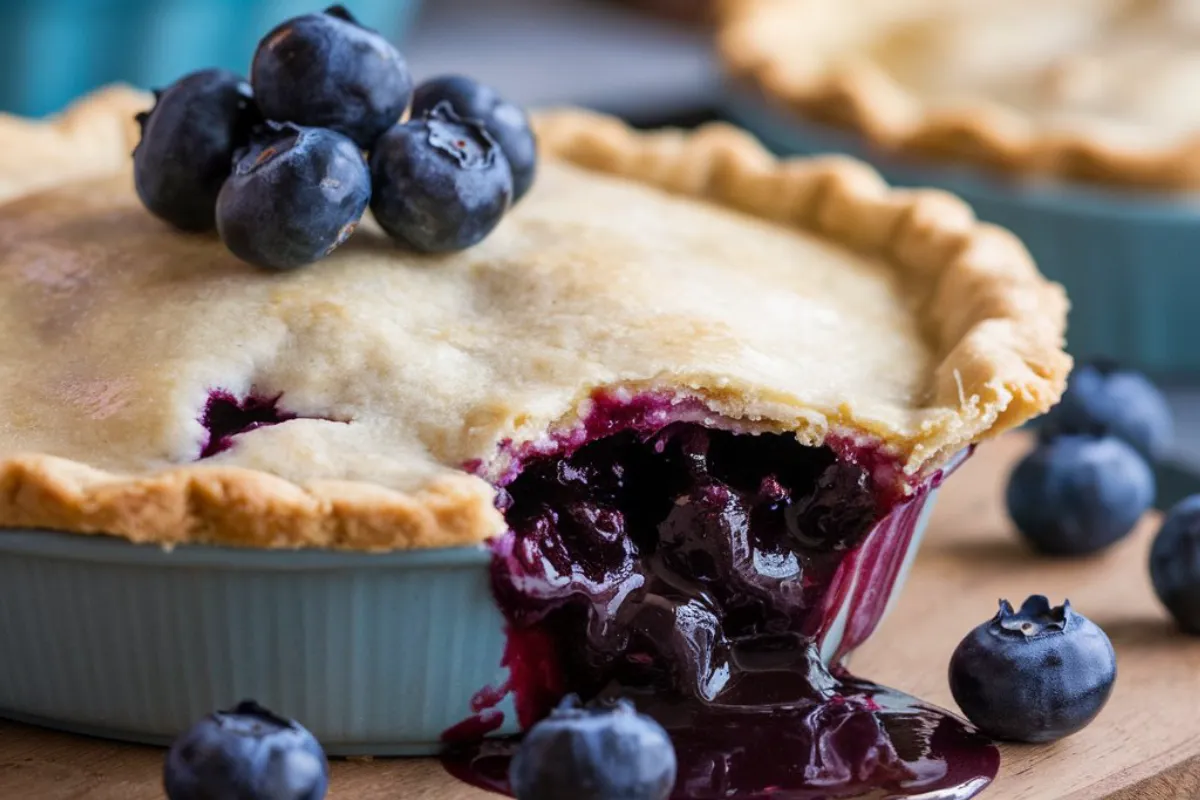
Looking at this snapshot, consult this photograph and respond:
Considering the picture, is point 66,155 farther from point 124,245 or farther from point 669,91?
point 669,91

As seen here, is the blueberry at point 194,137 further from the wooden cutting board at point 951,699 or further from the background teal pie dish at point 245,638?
the wooden cutting board at point 951,699

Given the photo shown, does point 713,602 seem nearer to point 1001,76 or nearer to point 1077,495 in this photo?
point 1077,495

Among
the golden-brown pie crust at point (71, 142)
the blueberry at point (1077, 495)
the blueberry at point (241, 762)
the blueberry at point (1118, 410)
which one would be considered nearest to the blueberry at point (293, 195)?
the blueberry at point (241, 762)

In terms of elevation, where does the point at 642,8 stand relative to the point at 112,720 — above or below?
above

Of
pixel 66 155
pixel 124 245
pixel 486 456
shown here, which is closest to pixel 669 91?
pixel 66 155

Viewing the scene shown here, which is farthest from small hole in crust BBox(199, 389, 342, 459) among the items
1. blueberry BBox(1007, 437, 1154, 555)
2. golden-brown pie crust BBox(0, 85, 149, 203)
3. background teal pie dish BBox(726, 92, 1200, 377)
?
background teal pie dish BBox(726, 92, 1200, 377)

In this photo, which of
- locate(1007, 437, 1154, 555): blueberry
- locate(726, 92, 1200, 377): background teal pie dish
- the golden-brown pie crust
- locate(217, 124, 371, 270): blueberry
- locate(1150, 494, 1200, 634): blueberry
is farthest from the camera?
locate(726, 92, 1200, 377): background teal pie dish

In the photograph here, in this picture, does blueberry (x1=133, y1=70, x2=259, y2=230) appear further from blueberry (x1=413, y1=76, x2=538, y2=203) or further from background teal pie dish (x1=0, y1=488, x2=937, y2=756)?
background teal pie dish (x1=0, y1=488, x2=937, y2=756)
